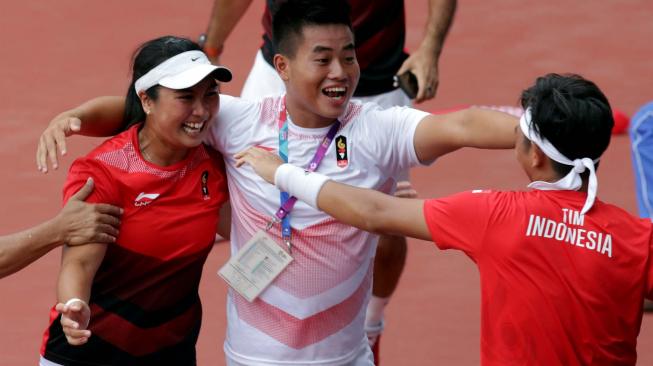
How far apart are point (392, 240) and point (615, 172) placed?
8.57ft

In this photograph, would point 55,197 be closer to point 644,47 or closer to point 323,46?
A: point 323,46

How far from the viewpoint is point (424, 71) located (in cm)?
488

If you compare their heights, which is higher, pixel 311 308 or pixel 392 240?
pixel 311 308

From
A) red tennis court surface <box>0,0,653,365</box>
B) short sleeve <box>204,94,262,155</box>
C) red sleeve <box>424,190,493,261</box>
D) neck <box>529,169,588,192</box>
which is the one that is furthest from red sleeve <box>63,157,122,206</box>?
red tennis court surface <box>0,0,653,365</box>

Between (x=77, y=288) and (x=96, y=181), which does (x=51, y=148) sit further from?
(x=77, y=288)

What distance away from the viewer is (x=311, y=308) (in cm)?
439

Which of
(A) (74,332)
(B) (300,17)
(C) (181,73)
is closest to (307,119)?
(B) (300,17)

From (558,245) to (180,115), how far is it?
1.35 meters

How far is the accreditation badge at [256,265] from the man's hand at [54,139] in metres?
0.67

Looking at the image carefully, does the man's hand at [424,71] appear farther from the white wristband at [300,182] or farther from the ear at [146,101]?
the ear at [146,101]

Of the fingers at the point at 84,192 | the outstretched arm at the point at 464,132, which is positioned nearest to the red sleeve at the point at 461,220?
the outstretched arm at the point at 464,132

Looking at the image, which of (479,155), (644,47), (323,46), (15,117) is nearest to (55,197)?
(15,117)

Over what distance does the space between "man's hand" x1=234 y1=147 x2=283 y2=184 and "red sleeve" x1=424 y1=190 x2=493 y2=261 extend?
1.91 feet

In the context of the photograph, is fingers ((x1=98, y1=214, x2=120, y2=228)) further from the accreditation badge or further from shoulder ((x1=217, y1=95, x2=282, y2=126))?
shoulder ((x1=217, y1=95, x2=282, y2=126))
